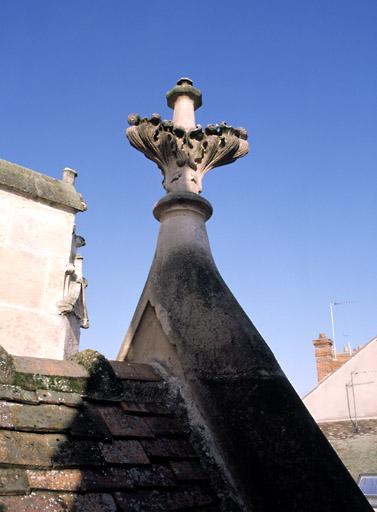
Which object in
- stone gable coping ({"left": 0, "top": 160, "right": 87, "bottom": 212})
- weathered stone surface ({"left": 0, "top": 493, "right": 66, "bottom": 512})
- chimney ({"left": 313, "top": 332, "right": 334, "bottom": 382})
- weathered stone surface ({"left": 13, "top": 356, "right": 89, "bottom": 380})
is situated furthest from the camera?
chimney ({"left": 313, "top": 332, "right": 334, "bottom": 382})

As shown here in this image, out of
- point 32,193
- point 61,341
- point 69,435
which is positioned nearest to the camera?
point 69,435

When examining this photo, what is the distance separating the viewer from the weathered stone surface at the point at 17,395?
191 cm

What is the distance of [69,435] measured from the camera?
73.2 inches

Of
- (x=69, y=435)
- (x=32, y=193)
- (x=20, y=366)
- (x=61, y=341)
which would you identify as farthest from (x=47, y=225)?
(x=69, y=435)

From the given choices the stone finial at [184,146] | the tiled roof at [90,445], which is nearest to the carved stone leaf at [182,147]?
the stone finial at [184,146]

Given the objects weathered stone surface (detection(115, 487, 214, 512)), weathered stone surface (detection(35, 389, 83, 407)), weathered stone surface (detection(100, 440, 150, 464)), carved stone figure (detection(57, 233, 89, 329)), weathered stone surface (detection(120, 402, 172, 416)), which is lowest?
weathered stone surface (detection(115, 487, 214, 512))

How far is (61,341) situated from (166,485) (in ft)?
10.5

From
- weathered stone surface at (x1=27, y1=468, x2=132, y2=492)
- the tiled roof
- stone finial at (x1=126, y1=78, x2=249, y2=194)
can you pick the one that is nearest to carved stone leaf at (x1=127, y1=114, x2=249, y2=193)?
stone finial at (x1=126, y1=78, x2=249, y2=194)

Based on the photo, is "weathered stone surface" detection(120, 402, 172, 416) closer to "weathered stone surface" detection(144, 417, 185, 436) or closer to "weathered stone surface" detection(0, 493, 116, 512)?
"weathered stone surface" detection(144, 417, 185, 436)

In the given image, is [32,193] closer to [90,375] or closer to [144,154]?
[144,154]

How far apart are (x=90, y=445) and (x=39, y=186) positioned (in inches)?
156

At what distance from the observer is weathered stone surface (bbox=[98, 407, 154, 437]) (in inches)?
78.9

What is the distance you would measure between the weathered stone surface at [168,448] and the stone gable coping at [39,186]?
3711mm

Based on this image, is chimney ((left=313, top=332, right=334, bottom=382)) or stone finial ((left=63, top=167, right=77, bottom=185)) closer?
stone finial ((left=63, top=167, right=77, bottom=185))
